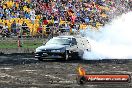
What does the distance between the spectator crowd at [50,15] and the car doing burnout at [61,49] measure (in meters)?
9.10

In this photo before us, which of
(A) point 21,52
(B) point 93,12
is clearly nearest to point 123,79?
(A) point 21,52

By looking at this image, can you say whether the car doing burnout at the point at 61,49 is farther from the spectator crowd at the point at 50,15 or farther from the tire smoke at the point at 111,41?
the spectator crowd at the point at 50,15

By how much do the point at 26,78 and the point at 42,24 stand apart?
2338cm

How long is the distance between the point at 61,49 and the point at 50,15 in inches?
637

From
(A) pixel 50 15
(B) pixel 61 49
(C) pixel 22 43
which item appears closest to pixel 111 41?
(C) pixel 22 43

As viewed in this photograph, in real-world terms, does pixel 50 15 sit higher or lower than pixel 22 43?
higher

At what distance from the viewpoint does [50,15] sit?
41312 millimetres

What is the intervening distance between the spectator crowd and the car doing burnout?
9.10 m

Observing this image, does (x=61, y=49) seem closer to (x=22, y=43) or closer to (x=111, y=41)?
(x=111, y=41)

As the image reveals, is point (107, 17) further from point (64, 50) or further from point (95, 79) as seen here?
point (95, 79)

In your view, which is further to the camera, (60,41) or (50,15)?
(50,15)

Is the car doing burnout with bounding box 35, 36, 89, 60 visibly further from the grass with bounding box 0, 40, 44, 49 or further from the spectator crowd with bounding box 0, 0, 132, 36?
the spectator crowd with bounding box 0, 0, 132, 36

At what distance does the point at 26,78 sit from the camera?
1537 centimetres

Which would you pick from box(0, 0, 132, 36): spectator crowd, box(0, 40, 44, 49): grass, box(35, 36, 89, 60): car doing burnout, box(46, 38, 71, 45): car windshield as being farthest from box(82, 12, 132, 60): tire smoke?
box(0, 40, 44, 49): grass
